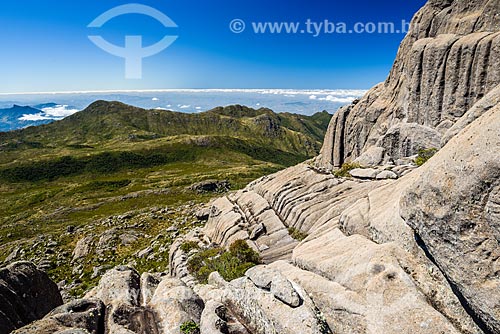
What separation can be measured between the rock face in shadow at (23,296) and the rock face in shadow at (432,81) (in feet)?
230

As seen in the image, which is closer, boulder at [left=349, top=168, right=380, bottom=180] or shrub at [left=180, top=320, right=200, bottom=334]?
shrub at [left=180, top=320, right=200, bottom=334]

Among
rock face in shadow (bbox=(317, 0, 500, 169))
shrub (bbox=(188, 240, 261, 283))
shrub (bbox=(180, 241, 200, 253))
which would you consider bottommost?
shrub (bbox=(180, 241, 200, 253))

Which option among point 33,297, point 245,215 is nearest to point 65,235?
point 245,215

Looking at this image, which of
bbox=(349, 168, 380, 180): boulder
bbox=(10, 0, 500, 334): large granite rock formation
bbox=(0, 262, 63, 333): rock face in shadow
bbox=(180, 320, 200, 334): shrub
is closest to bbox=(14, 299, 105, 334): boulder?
bbox=(10, 0, 500, 334): large granite rock formation

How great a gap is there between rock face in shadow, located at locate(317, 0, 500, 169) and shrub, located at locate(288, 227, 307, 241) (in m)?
38.2

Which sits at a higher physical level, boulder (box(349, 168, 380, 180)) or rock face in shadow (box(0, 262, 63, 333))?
boulder (box(349, 168, 380, 180))

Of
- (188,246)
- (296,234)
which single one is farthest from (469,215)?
(188,246)

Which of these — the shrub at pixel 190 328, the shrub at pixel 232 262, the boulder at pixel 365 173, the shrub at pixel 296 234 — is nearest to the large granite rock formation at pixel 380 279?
the shrub at pixel 190 328

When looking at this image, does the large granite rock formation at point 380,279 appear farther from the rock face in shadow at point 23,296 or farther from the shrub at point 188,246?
the shrub at point 188,246

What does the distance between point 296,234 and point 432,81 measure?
62182mm

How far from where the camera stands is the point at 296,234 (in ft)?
145

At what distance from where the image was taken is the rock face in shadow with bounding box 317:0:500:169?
6625 cm

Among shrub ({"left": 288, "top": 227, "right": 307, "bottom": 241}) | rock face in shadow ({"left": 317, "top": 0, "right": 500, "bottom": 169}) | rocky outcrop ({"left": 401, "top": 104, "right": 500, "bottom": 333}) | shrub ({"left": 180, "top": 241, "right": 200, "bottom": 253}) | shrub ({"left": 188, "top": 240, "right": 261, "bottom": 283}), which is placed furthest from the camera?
rock face in shadow ({"left": 317, "top": 0, "right": 500, "bottom": 169})

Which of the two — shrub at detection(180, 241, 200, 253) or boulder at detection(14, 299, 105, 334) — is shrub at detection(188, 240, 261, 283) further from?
boulder at detection(14, 299, 105, 334)
